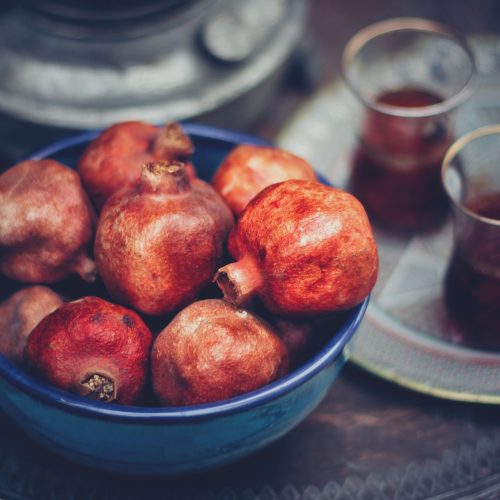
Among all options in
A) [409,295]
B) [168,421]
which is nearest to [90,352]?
[168,421]

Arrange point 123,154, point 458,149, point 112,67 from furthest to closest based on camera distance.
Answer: point 112,67, point 458,149, point 123,154

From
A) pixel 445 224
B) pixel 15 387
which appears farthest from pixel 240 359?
pixel 445 224

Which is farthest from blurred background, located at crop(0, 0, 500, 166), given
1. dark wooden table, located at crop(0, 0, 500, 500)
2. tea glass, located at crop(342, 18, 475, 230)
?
dark wooden table, located at crop(0, 0, 500, 500)

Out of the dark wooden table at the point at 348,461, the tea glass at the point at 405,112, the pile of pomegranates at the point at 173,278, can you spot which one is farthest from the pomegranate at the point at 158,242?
the tea glass at the point at 405,112

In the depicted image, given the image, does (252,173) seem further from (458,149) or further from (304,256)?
(458,149)

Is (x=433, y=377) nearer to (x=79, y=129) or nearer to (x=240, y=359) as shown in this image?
(x=240, y=359)

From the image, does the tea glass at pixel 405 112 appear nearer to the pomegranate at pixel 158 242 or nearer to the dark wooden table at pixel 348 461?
the dark wooden table at pixel 348 461

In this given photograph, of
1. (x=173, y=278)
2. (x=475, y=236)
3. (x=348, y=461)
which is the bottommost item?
(x=348, y=461)
